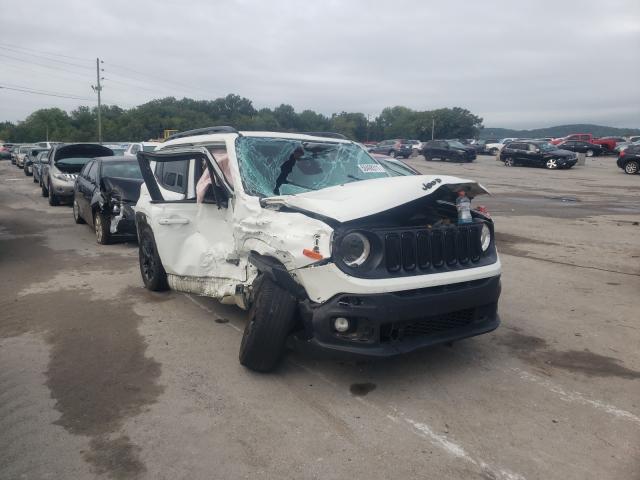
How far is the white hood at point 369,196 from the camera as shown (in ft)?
12.2

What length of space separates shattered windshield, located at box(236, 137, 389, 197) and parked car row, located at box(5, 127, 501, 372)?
0.01 metres

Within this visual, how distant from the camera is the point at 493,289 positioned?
4.21 meters

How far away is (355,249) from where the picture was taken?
3723mm

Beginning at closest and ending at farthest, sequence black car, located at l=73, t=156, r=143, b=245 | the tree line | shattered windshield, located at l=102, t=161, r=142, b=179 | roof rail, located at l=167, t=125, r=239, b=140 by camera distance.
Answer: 1. roof rail, located at l=167, t=125, r=239, b=140
2. black car, located at l=73, t=156, r=143, b=245
3. shattered windshield, located at l=102, t=161, r=142, b=179
4. the tree line

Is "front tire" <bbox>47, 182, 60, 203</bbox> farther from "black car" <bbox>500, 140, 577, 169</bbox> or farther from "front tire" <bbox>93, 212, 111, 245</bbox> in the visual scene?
"black car" <bbox>500, 140, 577, 169</bbox>

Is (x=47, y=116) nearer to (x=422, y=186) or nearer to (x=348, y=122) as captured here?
(x=348, y=122)

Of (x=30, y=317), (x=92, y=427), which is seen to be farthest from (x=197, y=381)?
(x=30, y=317)

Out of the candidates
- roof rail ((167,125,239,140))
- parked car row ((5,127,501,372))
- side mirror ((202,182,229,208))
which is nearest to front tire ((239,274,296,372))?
parked car row ((5,127,501,372))

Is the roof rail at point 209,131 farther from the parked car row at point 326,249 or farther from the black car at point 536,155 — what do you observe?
the black car at point 536,155

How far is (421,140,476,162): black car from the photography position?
3769 cm

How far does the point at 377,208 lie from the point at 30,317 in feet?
12.9

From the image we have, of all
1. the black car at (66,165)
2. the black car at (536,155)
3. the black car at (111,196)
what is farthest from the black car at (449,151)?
the black car at (111,196)

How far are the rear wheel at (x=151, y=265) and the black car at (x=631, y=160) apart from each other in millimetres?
27406

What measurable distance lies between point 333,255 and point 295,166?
66.1 inches
